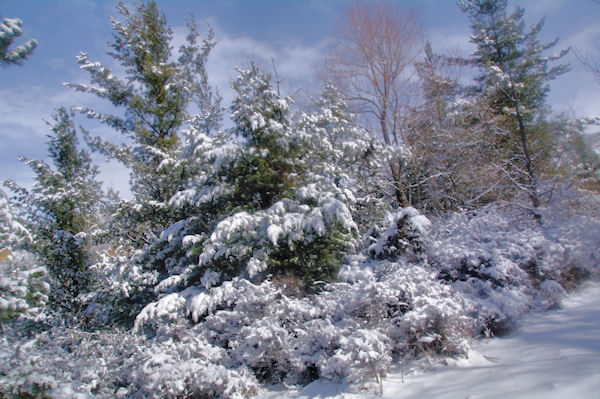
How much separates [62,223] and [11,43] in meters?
7.42

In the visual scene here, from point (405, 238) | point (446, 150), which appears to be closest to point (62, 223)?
point (405, 238)

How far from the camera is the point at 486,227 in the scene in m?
6.45

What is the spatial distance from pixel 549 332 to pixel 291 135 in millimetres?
6138

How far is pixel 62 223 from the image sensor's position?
9.12 m

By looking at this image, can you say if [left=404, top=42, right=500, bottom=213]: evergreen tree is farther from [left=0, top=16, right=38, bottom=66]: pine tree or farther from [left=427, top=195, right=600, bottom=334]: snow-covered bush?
[left=0, top=16, right=38, bottom=66]: pine tree

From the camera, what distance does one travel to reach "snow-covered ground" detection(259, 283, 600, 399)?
2.69m

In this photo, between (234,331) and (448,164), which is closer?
(234,331)

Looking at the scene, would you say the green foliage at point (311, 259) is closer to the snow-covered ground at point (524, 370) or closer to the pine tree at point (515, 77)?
the snow-covered ground at point (524, 370)

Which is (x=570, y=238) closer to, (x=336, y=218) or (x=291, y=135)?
(x=336, y=218)

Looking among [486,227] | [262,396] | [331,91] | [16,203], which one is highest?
[331,91]

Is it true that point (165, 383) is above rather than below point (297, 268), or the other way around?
below

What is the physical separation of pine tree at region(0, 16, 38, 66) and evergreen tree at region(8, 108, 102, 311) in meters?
6.39

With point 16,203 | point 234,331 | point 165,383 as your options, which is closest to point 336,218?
point 234,331

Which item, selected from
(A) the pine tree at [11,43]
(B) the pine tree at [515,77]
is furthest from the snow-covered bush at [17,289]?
(B) the pine tree at [515,77]
